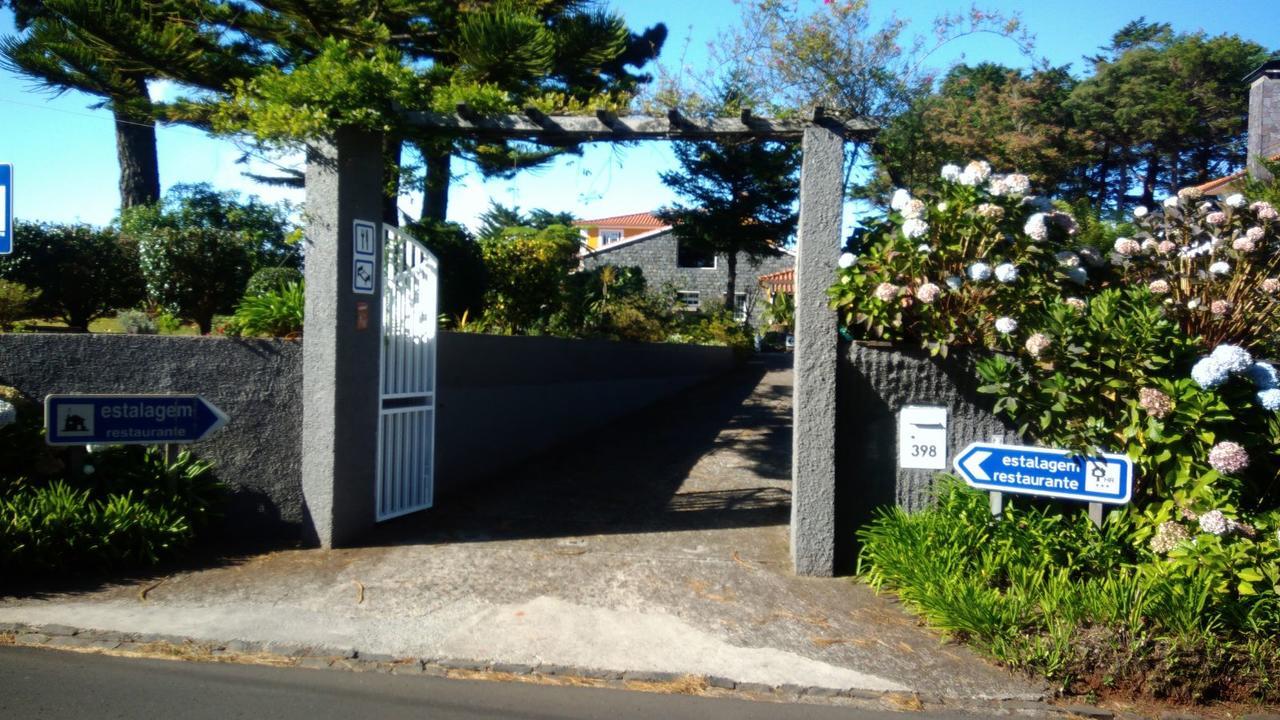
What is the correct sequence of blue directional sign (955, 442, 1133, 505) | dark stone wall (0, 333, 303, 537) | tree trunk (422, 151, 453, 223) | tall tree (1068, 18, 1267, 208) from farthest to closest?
tall tree (1068, 18, 1267, 208)
tree trunk (422, 151, 453, 223)
dark stone wall (0, 333, 303, 537)
blue directional sign (955, 442, 1133, 505)

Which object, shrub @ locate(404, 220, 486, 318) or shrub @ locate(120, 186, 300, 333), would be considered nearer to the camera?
shrub @ locate(120, 186, 300, 333)

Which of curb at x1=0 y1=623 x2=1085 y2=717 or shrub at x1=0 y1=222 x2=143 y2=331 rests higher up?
shrub at x1=0 y1=222 x2=143 y2=331

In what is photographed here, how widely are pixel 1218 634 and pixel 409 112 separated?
633cm

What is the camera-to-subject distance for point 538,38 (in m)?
9.33

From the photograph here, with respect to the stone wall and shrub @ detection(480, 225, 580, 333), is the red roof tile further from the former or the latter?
shrub @ detection(480, 225, 580, 333)

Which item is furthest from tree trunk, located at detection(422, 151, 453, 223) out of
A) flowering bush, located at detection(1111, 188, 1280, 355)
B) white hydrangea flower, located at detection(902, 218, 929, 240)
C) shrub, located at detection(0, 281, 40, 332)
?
flowering bush, located at detection(1111, 188, 1280, 355)

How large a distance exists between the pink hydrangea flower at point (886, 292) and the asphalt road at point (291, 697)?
112 inches

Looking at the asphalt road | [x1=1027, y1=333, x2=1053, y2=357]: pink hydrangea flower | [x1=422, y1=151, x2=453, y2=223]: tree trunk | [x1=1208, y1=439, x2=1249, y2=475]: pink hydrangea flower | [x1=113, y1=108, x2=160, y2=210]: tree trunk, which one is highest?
[x1=113, y1=108, x2=160, y2=210]: tree trunk

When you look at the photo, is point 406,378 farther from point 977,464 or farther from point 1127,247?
point 1127,247

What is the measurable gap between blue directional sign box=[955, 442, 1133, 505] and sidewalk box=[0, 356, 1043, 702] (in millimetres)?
1047

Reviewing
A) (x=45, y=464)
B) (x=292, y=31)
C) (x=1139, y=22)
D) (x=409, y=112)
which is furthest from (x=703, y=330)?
(x=1139, y=22)

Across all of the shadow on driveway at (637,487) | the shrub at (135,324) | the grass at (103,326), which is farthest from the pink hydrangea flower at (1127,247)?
the grass at (103,326)

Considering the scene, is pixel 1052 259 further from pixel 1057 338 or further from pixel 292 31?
pixel 292 31

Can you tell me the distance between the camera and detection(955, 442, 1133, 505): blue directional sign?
5945mm
